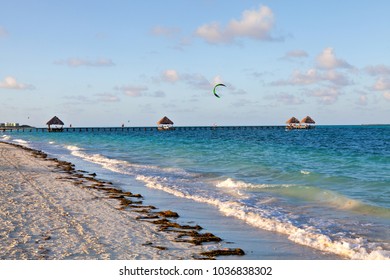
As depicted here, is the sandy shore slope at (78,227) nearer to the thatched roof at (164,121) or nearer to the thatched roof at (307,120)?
the thatched roof at (164,121)

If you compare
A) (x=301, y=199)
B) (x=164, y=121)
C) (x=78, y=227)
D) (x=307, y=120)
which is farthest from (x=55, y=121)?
(x=78, y=227)

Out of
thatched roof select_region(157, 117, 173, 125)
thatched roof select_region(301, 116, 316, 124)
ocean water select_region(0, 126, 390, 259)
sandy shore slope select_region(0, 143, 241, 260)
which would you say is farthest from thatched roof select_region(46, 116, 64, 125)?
sandy shore slope select_region(0, 143, 241, 260)

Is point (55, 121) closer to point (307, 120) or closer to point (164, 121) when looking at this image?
point (164, 121)

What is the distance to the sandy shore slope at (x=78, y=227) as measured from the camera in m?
6.13

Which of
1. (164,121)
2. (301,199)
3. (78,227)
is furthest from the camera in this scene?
(164,121)

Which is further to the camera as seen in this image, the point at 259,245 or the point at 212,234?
the point at 212,234

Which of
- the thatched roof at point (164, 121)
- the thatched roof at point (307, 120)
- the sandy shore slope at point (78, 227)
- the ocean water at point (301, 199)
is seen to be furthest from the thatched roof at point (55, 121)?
the sandy shore slope at point (78, 227)

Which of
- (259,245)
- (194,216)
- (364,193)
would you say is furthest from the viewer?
(364,193)

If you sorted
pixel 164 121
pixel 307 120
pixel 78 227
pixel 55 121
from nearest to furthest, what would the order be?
1. pixel 78 227
2. pixel 55 121
3. pixel 164 121
4. pixel 307 120

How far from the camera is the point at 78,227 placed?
24.9 feet

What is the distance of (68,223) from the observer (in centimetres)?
786
